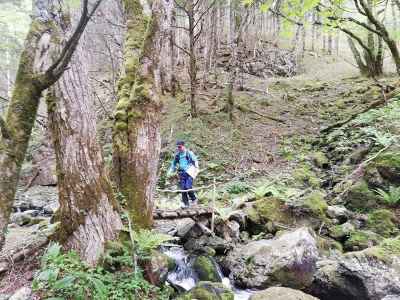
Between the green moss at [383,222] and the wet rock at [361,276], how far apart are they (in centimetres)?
150

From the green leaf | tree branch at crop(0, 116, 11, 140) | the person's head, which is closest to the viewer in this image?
tree branch at crop(0, 116, 11, 140)

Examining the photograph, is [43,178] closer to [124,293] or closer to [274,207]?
[274,207]

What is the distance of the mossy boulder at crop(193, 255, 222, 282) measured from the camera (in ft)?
22.1

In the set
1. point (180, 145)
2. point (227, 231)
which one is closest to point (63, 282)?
point (227, 231)

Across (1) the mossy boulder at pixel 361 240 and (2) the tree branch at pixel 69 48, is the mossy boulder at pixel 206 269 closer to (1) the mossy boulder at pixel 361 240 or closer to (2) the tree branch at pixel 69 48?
(1) the mossy boulder at pixel 361 240

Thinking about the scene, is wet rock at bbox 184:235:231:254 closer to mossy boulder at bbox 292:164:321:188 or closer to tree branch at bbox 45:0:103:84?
mossy boulder at bbox 292:164:321:188

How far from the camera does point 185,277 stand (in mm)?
6848

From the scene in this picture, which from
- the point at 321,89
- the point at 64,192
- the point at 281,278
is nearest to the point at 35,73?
the point at 64,192

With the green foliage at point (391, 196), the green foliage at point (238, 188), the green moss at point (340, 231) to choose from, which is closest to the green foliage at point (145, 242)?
the green moss at point (340, 231)

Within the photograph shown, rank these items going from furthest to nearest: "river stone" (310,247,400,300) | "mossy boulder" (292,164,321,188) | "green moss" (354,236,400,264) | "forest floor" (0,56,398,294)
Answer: "forest floor" (0,56,398,294) → "mossy boulder" (292,164,321,188) → "green moss" (354,236,400,264) → "river stone" (310,247,400,300)

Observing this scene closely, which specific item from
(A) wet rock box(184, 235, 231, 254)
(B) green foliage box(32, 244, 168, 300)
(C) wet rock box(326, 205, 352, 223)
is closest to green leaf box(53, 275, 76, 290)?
(B) green foliage box(32, 244, 168, 300)

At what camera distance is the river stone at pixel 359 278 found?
18.9 ft

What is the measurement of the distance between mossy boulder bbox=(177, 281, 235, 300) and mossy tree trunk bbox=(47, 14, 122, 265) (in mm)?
1581

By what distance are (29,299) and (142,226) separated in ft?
6.35
